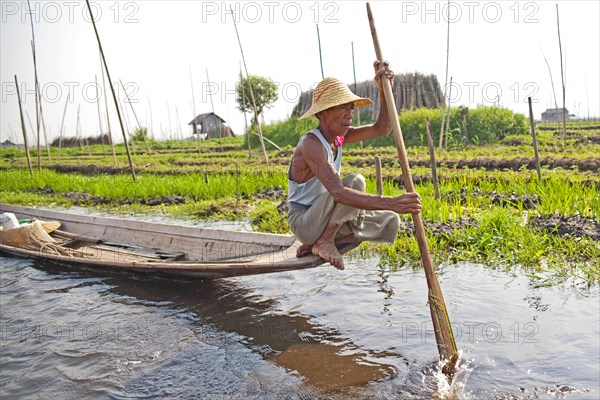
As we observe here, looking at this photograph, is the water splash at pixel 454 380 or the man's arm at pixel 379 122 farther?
the man's arm at pixel 379 122

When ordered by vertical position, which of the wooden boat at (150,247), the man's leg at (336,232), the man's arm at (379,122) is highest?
the man's arm at (379,122)

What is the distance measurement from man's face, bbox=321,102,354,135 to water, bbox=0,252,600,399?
1.29m

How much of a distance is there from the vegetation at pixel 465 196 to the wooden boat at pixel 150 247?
4.07ft

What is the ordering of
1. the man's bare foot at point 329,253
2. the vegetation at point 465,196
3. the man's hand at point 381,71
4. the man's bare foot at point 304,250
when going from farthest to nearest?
the vegetation at point 465,196 < the man's bare foot at point 304,250 < the man's bare foot at point 329,253 < the man's hand at point 381,71

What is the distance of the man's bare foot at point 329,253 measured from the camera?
3195 millimetres

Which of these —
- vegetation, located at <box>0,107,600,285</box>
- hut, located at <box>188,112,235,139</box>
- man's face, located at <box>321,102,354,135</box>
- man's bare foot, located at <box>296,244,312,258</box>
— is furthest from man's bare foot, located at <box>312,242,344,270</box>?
hut, located at <box>188,112,235,139</box>

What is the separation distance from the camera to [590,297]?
367 centimetres

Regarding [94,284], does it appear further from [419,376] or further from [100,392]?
[419,376]

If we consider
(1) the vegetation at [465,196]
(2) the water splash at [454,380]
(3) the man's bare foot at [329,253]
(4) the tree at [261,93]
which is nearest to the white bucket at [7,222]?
(1) the vegetation at [465,196]

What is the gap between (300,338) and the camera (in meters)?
3.43

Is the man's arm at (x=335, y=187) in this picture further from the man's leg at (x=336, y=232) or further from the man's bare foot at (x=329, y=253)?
the man's bare foot at (x=329, y=253)

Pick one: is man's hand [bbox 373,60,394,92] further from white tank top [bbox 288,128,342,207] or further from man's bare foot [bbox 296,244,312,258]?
man's bare foot [bbox 296,244,312,258]

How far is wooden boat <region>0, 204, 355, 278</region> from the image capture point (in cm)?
373

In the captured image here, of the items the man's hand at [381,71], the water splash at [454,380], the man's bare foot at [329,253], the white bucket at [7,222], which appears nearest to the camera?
the water splash at [454,380]
